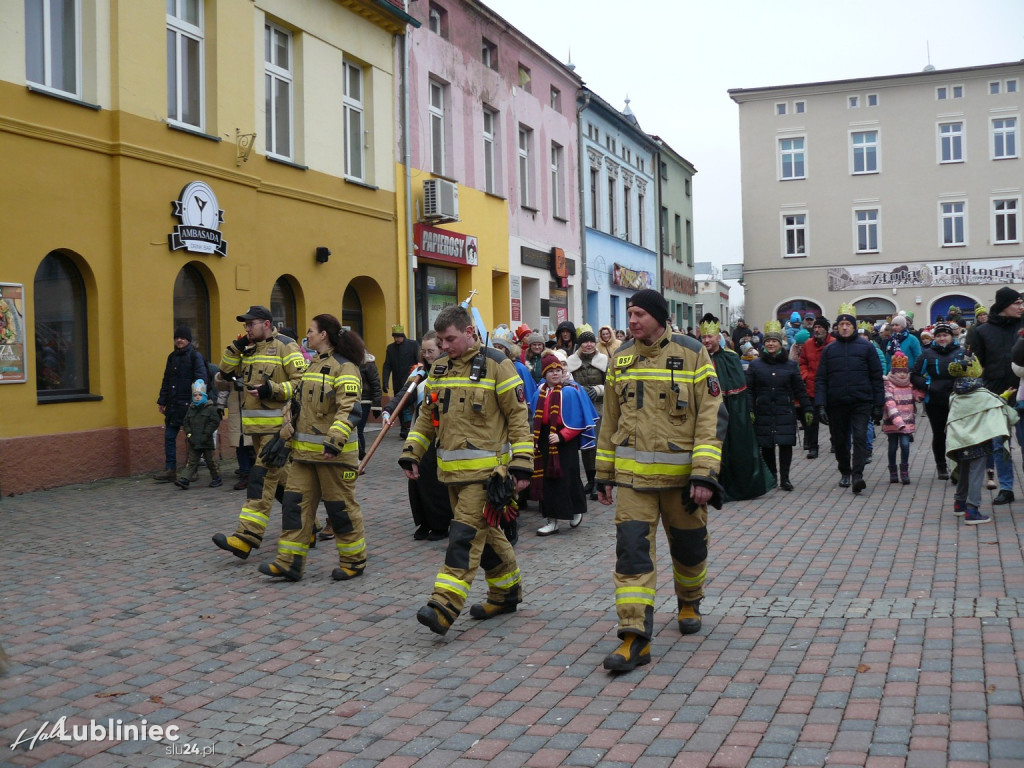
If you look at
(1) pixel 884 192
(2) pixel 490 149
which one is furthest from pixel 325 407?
(1) pixel 884 192

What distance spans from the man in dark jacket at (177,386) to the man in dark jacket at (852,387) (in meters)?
7.31

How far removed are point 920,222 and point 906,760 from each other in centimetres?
4501

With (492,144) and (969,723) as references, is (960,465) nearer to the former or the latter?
(969,723)

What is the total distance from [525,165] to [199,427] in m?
15.9

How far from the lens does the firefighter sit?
7523 mm

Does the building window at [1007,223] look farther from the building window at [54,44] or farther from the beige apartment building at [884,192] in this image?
A: the building window at [54,44]

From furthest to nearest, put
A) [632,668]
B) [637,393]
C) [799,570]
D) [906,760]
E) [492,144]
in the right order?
[492,144], [799,570], [637,393], [632,668], [906,760]

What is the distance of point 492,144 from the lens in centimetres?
2456

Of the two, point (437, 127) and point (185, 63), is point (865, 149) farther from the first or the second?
point (185, 63)

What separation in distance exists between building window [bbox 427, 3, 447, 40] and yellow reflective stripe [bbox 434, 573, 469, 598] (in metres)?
17.4

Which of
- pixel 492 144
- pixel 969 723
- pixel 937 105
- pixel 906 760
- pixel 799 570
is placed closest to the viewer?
pixel 906 760

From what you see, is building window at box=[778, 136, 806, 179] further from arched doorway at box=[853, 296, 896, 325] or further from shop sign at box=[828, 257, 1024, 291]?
arched doorway at box=[853, 296, 896, 325]

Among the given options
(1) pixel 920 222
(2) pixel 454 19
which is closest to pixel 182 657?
(2) pixel 454 19

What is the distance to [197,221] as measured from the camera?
14.5m
